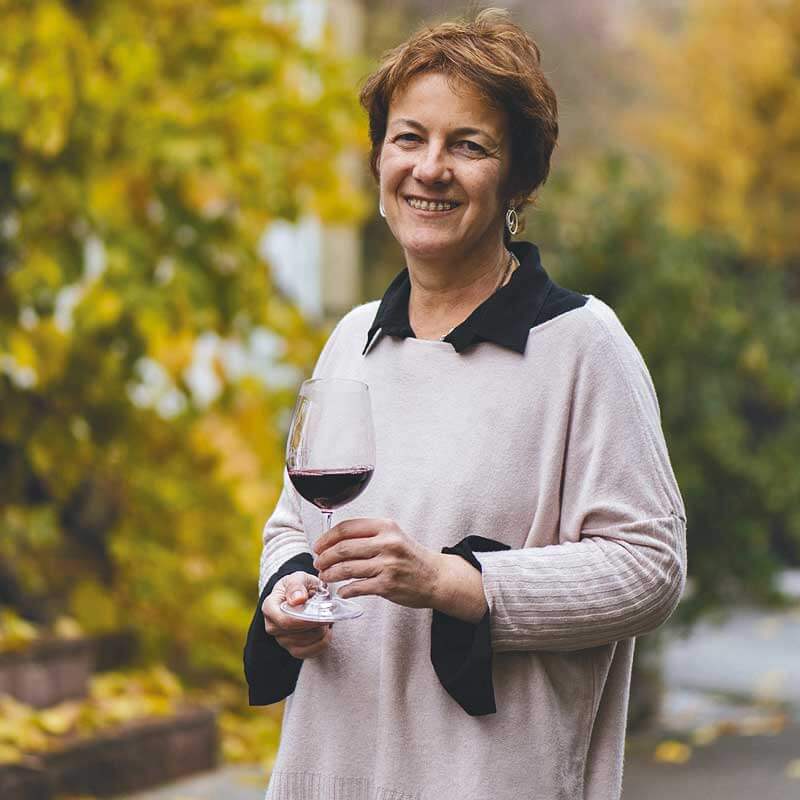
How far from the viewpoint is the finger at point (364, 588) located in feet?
6.28

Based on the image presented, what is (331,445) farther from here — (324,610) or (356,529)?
(324,610)

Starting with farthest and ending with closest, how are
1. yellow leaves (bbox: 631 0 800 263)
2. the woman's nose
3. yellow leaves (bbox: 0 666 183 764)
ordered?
yellow leaves (bbox: 631 0 800 263) → yellow leaves (bbox: 0 666 183 764) → the woman's nose

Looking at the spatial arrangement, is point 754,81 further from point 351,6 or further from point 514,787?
point 514,787

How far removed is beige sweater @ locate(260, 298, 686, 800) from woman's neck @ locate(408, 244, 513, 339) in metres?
0.05

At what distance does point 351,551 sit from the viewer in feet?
6.26

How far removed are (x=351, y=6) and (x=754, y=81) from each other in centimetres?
480

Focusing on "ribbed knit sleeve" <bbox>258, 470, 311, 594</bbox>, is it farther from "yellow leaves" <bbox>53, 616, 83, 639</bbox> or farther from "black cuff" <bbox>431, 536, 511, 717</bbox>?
"yellow leaves" <bbox>53, 616, 83, 639</bbox>

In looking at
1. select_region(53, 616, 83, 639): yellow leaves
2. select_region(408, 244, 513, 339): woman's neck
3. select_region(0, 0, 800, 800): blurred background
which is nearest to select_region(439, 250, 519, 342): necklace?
select_region(408, 244, 513, 339): woman's neck

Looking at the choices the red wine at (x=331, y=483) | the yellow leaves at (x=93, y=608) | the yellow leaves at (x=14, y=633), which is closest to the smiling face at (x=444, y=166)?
the red wine at (x=331, y=483)

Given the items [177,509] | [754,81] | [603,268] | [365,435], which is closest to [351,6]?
[754,81]

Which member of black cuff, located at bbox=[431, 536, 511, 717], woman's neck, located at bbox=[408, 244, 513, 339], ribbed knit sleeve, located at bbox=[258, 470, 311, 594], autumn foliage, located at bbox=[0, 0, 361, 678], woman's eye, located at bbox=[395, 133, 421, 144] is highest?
autumn foliage, located at bbox=[0, 0, 361, 678]

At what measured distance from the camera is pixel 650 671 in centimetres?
700

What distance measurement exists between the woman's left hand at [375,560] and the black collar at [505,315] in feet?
1.21

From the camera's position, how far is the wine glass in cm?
200
